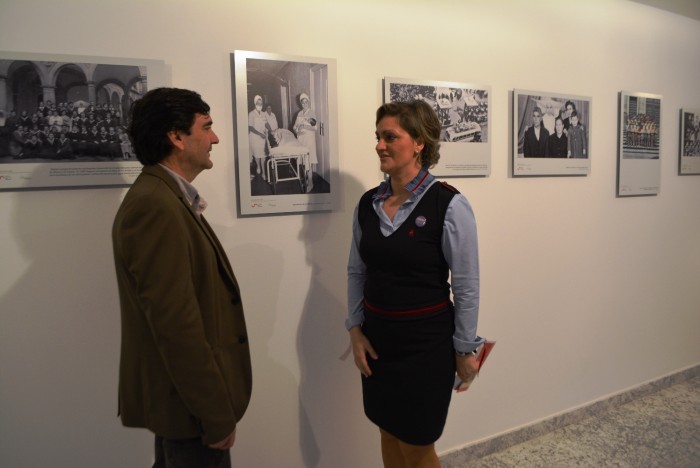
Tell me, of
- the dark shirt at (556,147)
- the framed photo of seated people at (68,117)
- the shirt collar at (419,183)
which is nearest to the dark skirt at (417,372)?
the shirt collar at (419,183)

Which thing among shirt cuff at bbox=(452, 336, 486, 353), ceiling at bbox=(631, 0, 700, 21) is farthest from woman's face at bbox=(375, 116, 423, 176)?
ceiling at bbox=(631, 0, 700, 21)

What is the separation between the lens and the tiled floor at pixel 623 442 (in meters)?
2.53

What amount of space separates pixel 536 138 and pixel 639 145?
0.98 meters

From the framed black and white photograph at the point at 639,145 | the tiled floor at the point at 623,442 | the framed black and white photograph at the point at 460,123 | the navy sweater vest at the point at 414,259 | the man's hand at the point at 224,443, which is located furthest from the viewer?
the framed black and white photograph at the point at 639,145

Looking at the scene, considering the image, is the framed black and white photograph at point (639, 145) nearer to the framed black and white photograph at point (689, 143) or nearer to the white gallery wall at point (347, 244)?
the white gallery wall at point (347, 244)

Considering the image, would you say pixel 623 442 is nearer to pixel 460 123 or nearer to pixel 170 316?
pixel 460 123

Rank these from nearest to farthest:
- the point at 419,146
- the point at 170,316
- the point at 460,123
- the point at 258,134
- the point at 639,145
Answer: the point at 170,316 < the point at 419,146 < the point at 258,134 < the point at 460,123 < the point at 639,145

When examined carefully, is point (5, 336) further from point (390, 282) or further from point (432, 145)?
point (432, 145)

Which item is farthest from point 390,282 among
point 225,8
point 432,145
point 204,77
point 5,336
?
point 5,336

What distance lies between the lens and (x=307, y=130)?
2043 mm

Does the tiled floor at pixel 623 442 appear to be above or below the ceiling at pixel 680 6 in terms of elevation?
below

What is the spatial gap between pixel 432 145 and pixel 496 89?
41.5 inches

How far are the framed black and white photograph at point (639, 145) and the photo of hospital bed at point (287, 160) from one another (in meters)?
2.22

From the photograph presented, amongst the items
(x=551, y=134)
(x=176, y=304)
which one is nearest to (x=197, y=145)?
(x=176, y=304)
